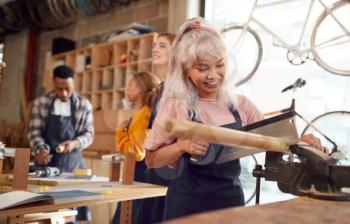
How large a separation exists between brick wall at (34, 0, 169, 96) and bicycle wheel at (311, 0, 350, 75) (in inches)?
71.9

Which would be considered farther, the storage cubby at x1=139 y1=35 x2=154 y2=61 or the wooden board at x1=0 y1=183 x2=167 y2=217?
the storage cubby at x1=139 y1=35 x2=154 y2=61

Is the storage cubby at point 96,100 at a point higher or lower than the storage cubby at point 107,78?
lower

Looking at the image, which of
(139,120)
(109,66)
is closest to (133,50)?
(109,66)

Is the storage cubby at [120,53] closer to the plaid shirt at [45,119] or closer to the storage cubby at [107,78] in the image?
the storage cubby at [107,78]

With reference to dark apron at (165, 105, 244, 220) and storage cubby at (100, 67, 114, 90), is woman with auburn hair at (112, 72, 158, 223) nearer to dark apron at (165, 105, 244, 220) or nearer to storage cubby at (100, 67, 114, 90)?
dark apron at (165, 105, 244, 220)

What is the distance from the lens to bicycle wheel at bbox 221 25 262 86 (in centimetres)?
327

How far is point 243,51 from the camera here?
3.40 metres

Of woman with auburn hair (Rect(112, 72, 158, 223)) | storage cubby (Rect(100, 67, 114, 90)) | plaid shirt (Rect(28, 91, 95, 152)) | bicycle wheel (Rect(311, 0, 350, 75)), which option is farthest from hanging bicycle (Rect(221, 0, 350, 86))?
storage cubby (Rect(100, 67, 114, 90))

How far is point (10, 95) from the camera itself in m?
6.18

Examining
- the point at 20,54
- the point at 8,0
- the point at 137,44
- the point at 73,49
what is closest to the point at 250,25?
the point at 137,44

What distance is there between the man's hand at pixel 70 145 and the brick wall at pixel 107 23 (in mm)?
1824

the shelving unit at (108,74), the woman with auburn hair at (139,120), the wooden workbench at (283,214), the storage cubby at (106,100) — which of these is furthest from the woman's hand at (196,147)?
the storage cubby at (106,100)

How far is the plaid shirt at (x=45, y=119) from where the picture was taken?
3.01m

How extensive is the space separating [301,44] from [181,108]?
205cm
